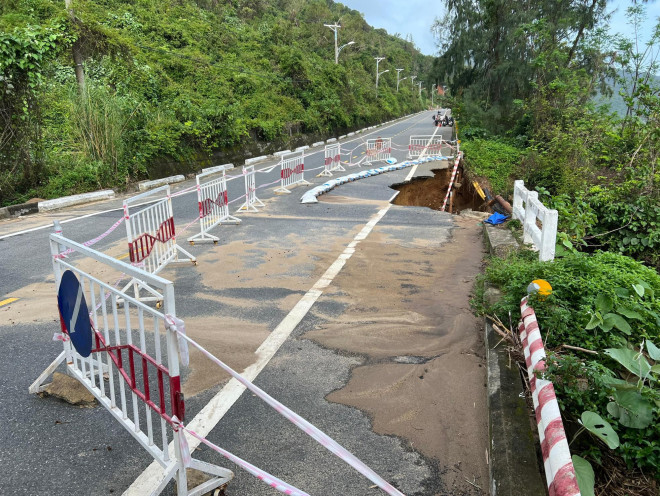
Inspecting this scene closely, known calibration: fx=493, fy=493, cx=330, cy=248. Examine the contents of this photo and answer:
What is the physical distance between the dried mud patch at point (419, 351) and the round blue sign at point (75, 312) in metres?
Answer: 1.96

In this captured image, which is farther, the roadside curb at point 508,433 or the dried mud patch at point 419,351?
the dried mud patch at point 419,351

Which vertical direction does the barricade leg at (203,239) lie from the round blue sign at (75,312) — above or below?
below

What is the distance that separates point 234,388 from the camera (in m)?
4.30

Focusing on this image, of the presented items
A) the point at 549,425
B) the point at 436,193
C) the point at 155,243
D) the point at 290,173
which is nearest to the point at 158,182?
the point at 290,173

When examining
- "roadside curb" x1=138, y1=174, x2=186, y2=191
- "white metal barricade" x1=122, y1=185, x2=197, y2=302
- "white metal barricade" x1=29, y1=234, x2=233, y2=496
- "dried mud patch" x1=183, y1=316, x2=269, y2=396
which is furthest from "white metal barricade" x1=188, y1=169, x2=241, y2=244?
"roadside curb" x1=138, y1=174, x2=186, y2=191

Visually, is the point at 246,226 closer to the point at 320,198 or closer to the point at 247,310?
the point at 320,198

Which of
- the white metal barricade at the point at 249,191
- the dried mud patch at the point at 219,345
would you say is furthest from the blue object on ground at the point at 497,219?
the dried mud patch at the point at 219,345

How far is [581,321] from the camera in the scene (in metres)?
4.21

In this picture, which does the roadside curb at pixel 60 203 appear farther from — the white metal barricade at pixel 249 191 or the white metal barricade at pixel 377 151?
the white metal barricade at pixel 377 151

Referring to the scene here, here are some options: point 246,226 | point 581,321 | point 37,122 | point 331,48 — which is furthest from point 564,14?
point 331,48

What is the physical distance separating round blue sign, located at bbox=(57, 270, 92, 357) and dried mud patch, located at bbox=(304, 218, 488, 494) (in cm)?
196

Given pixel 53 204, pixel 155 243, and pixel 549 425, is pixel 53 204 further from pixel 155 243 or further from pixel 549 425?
pixel 549 425

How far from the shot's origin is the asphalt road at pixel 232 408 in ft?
10.5

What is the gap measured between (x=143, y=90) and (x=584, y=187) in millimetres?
20476
